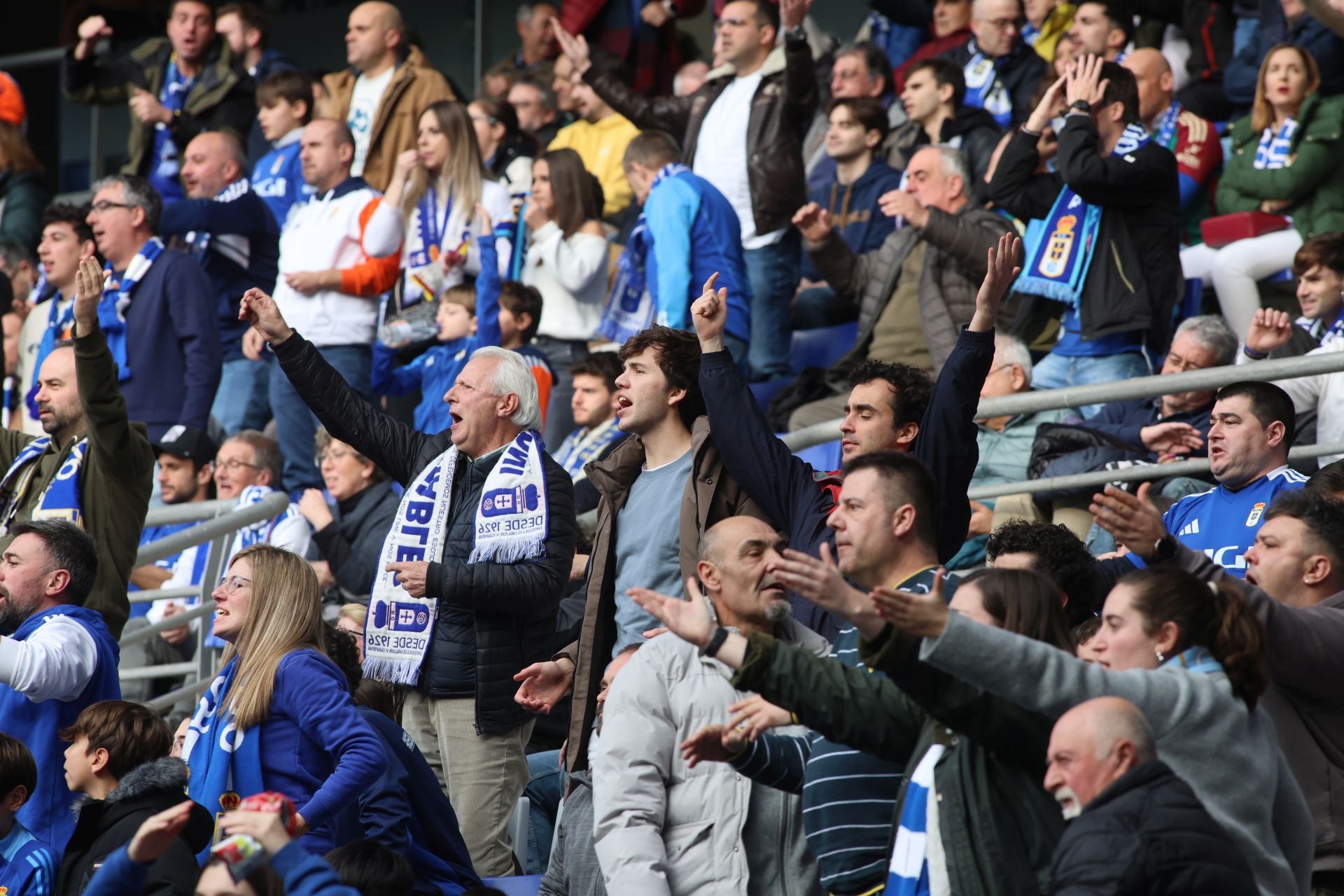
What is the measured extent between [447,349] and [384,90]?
2.88 meters

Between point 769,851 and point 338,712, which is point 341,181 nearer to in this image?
point 338,712

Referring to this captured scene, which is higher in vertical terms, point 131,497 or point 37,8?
point 37,8

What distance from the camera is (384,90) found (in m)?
11.9

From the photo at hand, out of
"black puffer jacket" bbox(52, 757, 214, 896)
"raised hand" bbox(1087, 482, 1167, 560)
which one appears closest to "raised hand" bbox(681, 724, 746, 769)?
"raised hand" bbox(1087, 482, 1167, 560)

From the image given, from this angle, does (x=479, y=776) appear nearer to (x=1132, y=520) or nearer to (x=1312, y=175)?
(x=1132, y=520)

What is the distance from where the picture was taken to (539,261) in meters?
9.79

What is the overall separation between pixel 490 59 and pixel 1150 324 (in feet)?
29.0

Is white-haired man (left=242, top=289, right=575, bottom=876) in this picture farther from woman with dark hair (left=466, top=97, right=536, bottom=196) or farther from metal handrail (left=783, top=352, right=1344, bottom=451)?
woman with dark hair (left=466, top=97, right=536, bottom=196)

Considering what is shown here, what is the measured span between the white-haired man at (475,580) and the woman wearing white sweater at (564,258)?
3.07 metres

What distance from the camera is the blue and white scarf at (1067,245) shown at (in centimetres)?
841

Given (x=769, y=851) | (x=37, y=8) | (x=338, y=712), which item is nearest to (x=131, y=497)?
(x=338, y=712)

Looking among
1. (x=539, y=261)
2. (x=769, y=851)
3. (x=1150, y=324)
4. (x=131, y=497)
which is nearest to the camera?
(x=769, y=851)

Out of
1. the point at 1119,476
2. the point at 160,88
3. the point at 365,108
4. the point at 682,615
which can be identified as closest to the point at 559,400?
the point at 1119,476

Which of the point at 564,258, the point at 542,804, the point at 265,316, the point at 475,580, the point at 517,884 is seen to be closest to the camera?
the point at 517,884
